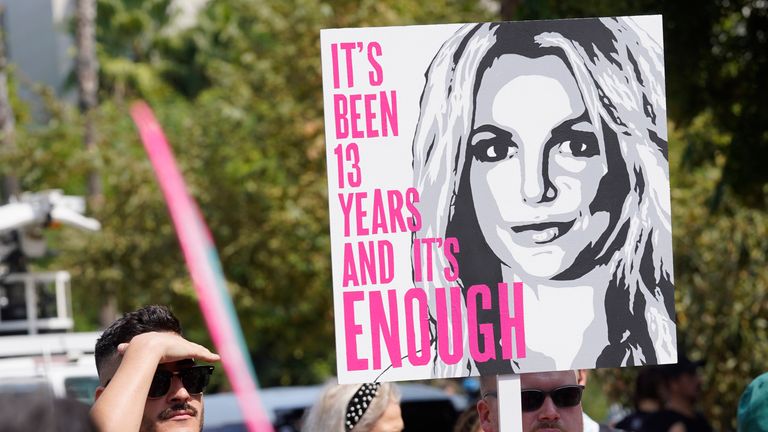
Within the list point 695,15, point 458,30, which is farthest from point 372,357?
point 695,15

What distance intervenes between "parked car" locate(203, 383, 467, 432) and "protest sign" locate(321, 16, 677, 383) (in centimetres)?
715

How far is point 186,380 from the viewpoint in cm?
383

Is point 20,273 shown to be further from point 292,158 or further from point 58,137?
point 58,137

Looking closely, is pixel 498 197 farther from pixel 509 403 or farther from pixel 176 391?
→ pixel 176 391

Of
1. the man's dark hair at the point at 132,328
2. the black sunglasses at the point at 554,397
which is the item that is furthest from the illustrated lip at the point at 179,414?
the black sunglasses at the point at 554,397

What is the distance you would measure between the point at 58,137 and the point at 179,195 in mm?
2060

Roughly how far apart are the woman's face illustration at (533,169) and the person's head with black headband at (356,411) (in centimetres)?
130

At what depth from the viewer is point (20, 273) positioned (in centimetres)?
1323

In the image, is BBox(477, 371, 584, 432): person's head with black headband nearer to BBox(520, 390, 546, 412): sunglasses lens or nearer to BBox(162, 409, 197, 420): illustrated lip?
BBox(520, 390, 546, 412): sunglasses lens

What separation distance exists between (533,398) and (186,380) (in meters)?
1.00

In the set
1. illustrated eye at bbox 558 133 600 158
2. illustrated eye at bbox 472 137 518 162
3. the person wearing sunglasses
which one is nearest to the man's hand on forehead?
the person wearing sunglasses

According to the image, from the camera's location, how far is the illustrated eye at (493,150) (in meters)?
3.85

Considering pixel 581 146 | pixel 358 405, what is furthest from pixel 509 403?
pixel 358 405

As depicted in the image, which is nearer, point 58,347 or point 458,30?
point 458,30
